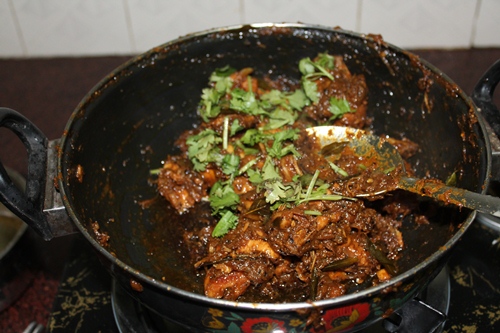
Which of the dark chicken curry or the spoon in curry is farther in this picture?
the dark chicken curry

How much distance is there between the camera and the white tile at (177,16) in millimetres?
2521

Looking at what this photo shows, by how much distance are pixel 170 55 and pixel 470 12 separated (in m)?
1.52

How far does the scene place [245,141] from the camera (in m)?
1.71

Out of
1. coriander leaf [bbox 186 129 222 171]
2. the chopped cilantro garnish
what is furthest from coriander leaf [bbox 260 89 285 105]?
coriander leaf [bbox 186 129 222 171]

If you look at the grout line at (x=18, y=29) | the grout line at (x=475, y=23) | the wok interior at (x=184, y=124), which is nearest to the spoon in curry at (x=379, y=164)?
the wok interior at (x=184, y=124)

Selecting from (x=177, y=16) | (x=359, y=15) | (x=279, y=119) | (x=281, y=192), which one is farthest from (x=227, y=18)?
(x=281, y=192)

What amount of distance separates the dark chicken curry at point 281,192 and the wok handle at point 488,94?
25 centimetres

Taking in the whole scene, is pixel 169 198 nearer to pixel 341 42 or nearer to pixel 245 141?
pixel 245 141

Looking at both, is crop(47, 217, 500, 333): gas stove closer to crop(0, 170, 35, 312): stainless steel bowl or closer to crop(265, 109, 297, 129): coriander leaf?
crop(0, 170, 35, 312): stainless steel bowl

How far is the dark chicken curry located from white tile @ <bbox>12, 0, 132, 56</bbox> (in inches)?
40.3

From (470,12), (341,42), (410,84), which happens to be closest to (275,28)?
(341,42)

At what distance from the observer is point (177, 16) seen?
101 inches

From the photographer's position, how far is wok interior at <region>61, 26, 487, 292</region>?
4.80 feet

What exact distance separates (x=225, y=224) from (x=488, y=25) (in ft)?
5.82
